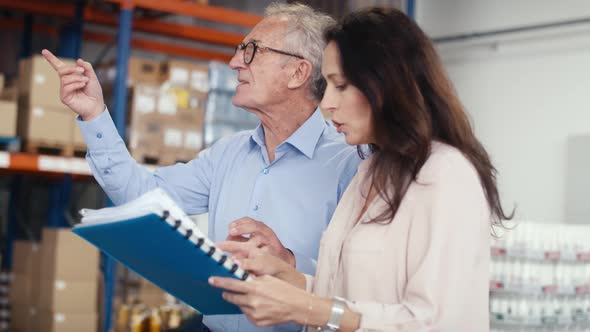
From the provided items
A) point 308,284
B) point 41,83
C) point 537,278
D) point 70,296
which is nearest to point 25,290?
point 70,296

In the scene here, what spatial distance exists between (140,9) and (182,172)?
4.80m

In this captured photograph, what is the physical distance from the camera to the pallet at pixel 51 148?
20.4 feet

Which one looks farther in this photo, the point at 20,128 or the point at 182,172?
the point at 20,128

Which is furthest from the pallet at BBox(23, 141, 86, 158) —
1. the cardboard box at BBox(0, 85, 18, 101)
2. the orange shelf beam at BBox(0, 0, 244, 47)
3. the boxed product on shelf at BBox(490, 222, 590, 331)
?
the boxed product on shelf at BBox(490, 222, 590, 331)

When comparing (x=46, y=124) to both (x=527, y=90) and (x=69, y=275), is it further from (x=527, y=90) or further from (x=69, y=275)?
(x=527, y=90)

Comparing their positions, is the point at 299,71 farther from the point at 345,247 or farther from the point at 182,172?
the point at 345,247

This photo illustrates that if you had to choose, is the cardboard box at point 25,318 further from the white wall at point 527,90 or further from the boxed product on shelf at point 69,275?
the white wall at point 527,90

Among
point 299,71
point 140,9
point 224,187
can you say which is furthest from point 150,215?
point 140,9

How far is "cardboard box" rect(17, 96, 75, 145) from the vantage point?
6207mm

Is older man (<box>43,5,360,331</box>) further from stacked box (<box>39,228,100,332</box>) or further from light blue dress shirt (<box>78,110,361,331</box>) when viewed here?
stacked box (<box>39,228,100,332</box>)

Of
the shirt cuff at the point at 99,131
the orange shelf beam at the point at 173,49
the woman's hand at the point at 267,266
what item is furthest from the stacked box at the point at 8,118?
the woman's hand at the point at 267,266

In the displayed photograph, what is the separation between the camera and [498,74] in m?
9.27

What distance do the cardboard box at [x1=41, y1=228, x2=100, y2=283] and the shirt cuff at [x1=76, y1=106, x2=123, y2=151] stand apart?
3.87 meters

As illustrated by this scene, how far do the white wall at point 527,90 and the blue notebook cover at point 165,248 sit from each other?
704 cm
